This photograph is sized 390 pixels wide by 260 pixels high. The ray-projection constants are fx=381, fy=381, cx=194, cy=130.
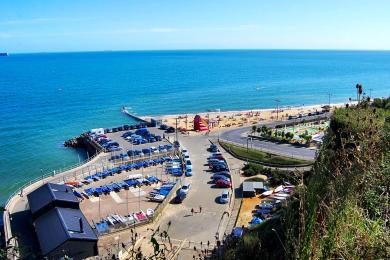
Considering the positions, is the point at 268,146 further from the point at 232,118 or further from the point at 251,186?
Result: the point at 232,118

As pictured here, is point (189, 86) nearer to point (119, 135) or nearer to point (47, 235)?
point (119, 135)

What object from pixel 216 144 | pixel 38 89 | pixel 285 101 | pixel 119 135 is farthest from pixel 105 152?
pixel 38 89

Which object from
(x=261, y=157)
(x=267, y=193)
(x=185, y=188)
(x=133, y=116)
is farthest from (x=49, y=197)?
(x=133, y=116)

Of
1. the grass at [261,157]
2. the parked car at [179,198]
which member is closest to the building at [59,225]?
the parked car at [179,198]

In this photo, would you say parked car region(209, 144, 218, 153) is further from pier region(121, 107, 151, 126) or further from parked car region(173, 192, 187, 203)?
pier region(121, 107, 151, 126)

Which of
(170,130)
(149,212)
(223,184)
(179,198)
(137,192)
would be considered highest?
(170,130)

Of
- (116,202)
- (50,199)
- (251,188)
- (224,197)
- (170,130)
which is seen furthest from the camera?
(170,130)
